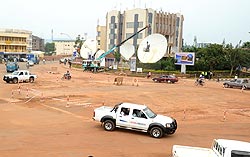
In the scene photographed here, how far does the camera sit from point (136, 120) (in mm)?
15945

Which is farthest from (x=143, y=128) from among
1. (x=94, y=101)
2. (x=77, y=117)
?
(x=94, y=101)

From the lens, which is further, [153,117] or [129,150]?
[153,117]

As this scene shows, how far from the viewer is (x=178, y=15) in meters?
111

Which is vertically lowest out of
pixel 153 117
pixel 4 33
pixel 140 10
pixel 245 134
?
pixel 245 134

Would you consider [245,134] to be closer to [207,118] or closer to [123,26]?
[207,118]

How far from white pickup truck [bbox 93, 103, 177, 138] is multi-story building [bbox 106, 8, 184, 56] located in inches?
3193

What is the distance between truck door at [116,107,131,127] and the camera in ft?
52.7

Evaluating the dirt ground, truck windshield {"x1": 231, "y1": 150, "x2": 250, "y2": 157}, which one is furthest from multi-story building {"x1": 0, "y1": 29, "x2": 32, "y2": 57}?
truck windshield {"x1": 231, "y1": 150, "x2": 250, "y2": 157}

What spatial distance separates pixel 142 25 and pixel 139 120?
85583mm

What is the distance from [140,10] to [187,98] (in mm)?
72172

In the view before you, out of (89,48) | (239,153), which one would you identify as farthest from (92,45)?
(239,153)

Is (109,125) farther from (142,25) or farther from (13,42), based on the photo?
(13,42)

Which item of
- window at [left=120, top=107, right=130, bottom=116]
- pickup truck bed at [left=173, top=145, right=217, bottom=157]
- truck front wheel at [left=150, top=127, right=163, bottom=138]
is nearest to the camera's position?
pickup truck bed at [left=173, top=145, right=217, bottom=157]

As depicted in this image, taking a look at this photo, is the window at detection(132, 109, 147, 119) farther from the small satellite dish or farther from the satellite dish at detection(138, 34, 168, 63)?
the small satellite dish
